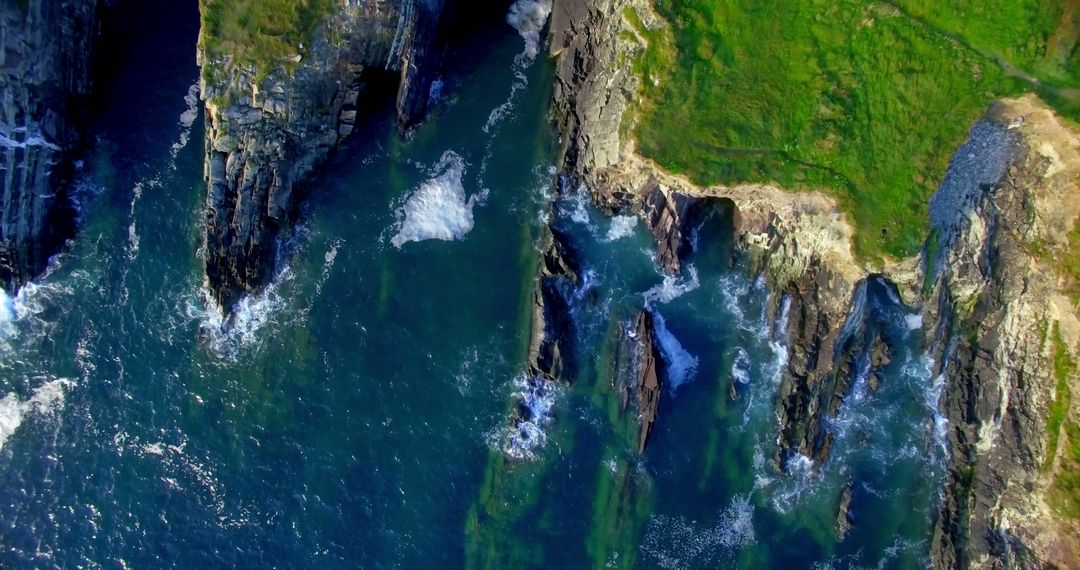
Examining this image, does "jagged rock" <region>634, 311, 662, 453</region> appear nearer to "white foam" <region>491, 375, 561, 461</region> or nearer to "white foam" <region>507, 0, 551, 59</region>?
"white foam" <region>491, 375, 561, 461</region>

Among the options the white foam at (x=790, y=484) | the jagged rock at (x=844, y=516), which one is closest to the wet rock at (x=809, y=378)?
Answer: the white foam at (x=790, y=484)

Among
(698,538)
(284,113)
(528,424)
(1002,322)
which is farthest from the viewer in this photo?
(698,538)

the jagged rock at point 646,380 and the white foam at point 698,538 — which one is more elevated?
the jagged rock at point 646,380

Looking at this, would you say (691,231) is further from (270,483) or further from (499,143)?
(270,483)

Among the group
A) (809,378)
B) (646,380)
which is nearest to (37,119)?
(646,380)

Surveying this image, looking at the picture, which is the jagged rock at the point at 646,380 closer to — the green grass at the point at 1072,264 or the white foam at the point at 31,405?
the green grass at the point at 1072,264

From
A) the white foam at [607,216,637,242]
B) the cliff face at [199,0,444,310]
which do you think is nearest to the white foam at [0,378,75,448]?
the cliff face at [199,0,444,310]

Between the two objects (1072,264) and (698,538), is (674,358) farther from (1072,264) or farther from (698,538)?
(1072,264)
